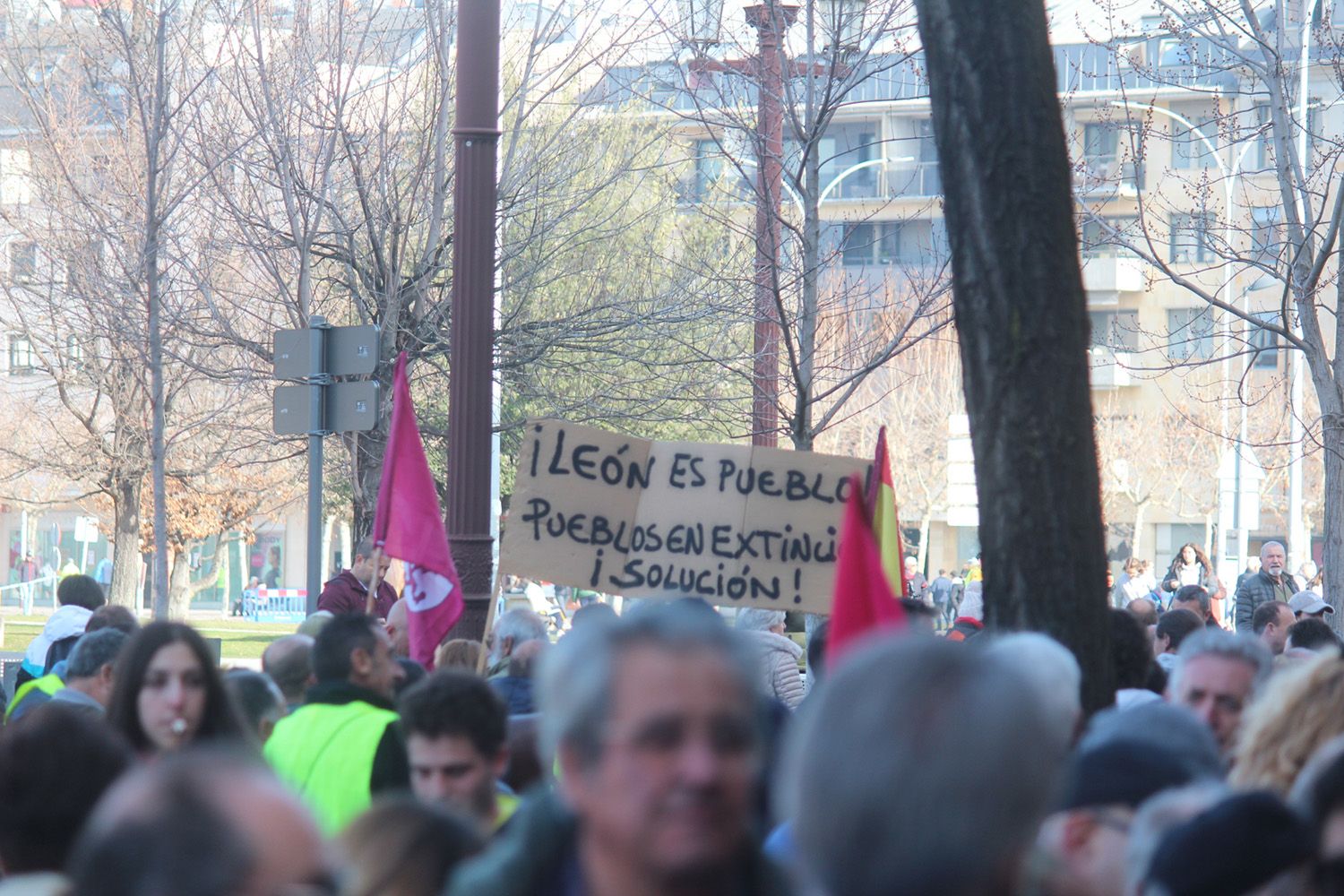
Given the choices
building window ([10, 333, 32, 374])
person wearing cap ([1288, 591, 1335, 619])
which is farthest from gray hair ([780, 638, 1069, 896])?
building window ([10, 333, 32, 374])

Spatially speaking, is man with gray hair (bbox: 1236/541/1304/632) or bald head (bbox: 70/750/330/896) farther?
man with gray hair (bbox: 1236/541/1304/632)

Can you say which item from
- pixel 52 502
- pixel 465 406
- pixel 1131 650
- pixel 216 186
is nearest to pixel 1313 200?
pixel 216 186

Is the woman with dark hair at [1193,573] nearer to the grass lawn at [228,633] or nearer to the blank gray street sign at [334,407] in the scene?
the grass lawn at [228,633]

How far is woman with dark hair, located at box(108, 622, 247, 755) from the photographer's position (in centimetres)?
469

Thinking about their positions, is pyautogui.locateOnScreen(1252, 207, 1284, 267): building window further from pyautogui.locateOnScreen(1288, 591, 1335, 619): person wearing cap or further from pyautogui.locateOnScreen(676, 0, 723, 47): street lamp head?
pyautogui.locateOnScreen(676, 0, 723, 47): street lamp head

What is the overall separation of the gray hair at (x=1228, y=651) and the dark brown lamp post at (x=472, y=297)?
5062mm

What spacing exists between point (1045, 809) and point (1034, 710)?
13 cm

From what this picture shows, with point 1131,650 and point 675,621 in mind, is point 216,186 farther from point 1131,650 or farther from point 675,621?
point 675,621

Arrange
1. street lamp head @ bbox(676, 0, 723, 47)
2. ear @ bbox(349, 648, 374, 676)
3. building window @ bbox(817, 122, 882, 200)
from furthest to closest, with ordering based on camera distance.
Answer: building window @ bbox(817, 122, 882, 200) < street lamp head @ bbox(676, 0, 723, 47) < ear @ bbox(349, 648, 374, 676)

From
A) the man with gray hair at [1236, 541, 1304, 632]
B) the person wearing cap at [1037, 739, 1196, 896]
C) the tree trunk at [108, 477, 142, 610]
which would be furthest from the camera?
the tree trunk at [108, 477, 142, 610]

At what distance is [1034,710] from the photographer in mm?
2135

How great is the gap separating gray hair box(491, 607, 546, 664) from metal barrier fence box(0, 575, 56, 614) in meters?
40.1

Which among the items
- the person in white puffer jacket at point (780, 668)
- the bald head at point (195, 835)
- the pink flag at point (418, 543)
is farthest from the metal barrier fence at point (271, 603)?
the bald head at point (195, 835)

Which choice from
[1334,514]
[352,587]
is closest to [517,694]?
[352,587]
